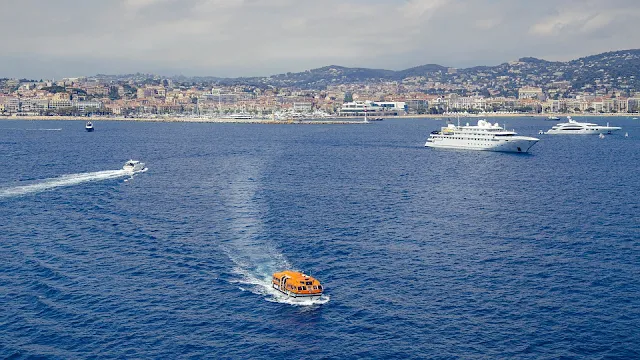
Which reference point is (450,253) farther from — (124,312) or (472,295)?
(124,312)

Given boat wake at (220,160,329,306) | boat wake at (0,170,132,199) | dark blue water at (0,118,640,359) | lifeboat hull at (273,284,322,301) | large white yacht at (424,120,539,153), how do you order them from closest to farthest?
dark blue water at (0,118,640,359) < lifeboat hull at (273,284,322,301) < boat wake at (220,160,329,306) < boat wake at (0,170,132,199) < large white yacht at (424,120,539,153)

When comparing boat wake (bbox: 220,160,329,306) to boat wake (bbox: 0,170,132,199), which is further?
boat wake (bbox: 0,170,132,199)

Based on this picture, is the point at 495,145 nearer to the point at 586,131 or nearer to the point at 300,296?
the point at 586,131

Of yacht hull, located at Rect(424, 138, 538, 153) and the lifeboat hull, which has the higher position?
yacht hull, located at Rect(424, 138, 538, 153)

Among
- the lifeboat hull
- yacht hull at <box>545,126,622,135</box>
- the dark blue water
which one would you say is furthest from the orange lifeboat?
yacht hull at <box>545,126,622,135</box>

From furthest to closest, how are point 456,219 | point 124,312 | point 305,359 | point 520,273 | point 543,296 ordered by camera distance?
point 456,219 < point 520,273 < point 543,296 < point 124,312 < point 305,359

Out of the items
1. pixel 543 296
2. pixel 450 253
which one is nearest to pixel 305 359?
pixel 543 296

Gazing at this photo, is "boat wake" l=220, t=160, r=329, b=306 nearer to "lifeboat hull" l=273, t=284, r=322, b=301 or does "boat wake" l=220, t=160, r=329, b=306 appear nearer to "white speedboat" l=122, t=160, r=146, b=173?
"lifeboat hull" l=273, t=284, r=322, b=301
